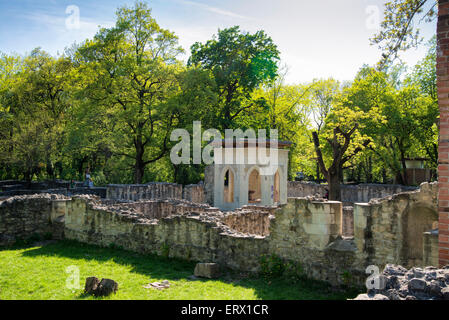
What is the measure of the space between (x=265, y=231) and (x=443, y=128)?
10.7 m

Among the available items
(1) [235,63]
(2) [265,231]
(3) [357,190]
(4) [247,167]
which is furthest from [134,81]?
(3) [357,190]

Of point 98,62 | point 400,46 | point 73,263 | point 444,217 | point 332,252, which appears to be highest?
point 98,62

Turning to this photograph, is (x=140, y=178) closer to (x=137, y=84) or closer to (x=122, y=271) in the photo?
(x=137, y=84)

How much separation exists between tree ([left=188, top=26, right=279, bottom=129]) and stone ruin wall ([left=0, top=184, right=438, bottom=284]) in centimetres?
1755

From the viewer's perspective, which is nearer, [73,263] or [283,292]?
[283,292]

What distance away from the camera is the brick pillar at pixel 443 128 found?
5457mm

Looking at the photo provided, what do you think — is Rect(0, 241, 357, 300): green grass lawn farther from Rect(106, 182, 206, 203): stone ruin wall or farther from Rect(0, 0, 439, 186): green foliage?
Rect(0, 0, 439, 186): green foliage

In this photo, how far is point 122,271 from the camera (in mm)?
10516

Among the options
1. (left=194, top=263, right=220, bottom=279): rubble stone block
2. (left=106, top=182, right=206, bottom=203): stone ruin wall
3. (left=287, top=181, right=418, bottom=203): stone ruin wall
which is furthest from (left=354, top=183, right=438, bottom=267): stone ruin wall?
(left=287, top=181, right=418, bottom=203): stone ruin wall

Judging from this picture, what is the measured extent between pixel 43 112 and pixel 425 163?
34477 mm

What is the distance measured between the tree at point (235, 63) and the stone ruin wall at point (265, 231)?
17.6 m

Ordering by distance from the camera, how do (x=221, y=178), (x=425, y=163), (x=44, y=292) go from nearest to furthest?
1. (x=44, y=292)
2. (x=221, y=178)
3. (x=425, y=163)

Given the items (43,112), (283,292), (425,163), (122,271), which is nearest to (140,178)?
(43,112)

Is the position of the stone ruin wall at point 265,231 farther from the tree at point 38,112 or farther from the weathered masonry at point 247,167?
the tree at point 38,112
